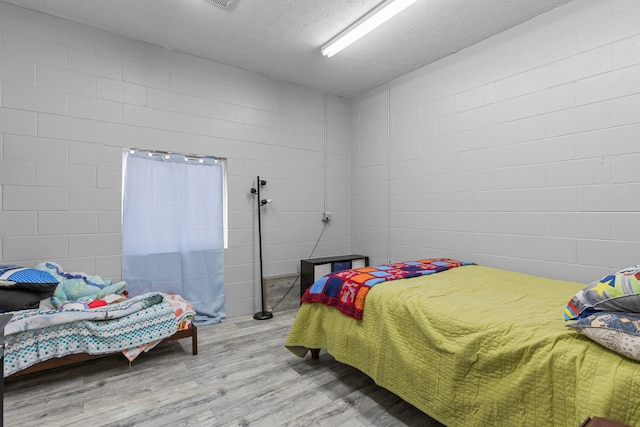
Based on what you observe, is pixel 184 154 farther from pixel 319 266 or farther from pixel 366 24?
pixel 366 24

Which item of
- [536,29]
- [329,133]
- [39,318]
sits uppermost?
[536,29]

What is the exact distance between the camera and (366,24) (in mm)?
2660

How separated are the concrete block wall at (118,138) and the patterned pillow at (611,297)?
2.99 m

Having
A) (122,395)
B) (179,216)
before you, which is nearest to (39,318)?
(122,395)

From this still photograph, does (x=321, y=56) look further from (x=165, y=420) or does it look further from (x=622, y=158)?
(x=165, y=420)

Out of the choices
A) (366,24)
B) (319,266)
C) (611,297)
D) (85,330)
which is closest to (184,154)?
(85,330)

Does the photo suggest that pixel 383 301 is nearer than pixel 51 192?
Yes

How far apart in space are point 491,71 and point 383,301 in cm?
239

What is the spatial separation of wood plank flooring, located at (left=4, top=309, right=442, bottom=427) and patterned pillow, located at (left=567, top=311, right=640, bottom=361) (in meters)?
0.98

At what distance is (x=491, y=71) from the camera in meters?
2.92

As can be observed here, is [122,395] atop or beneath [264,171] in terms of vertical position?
beneath

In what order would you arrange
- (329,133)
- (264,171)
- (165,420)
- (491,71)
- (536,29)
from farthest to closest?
1. (329,133)
2. (264,171)
3. (491,71)
4. (536,29)
5. (165,420)

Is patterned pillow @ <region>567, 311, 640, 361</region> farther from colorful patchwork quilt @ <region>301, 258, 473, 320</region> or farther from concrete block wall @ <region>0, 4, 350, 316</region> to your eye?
concrete block wall @ <region>0, 4, 350, 316</region>

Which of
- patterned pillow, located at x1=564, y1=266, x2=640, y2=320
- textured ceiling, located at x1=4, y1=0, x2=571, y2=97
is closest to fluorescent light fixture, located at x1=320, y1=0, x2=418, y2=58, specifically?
textured ceiling, located at x1=4, y1=0, x2=571, y2=97
